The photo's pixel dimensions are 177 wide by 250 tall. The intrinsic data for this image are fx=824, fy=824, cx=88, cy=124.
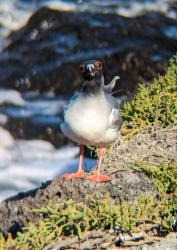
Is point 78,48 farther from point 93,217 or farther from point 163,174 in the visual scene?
point 93,217

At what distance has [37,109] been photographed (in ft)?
41.7

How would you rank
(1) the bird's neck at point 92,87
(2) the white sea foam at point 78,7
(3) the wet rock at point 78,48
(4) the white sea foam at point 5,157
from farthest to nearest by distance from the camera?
1. (2) the white sea foam at point 78,7
2. (3) the wet rock at point 78,48
3. (4) the white sea foam at point 5,157
4. (1) the bird's neck at point 92,87

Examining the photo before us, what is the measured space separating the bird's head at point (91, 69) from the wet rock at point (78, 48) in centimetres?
644

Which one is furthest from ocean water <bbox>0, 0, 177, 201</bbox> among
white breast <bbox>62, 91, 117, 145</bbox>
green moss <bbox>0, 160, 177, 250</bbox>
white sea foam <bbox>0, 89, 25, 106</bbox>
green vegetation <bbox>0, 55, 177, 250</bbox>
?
green moss <bbox>0, 160, 177, 250</bbox>

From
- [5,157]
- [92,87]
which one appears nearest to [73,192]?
[92,87]

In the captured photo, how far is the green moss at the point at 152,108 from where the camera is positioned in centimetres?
666

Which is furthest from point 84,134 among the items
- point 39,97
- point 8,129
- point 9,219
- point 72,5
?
point 72,5

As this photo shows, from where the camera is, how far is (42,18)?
14906 mm

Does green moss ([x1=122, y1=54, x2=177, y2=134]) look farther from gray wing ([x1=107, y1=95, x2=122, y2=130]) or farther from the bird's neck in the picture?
the bird's neck

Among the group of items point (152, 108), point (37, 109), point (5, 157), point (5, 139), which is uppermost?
point (152, 108)

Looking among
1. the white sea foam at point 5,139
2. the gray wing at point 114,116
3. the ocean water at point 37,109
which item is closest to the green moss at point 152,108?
the gray wing at point 114,116

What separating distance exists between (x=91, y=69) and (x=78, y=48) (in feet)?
26.3

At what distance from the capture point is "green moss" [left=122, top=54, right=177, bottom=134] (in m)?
6.66

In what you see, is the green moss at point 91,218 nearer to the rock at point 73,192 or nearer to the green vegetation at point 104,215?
the green vegetation at point 104,215
